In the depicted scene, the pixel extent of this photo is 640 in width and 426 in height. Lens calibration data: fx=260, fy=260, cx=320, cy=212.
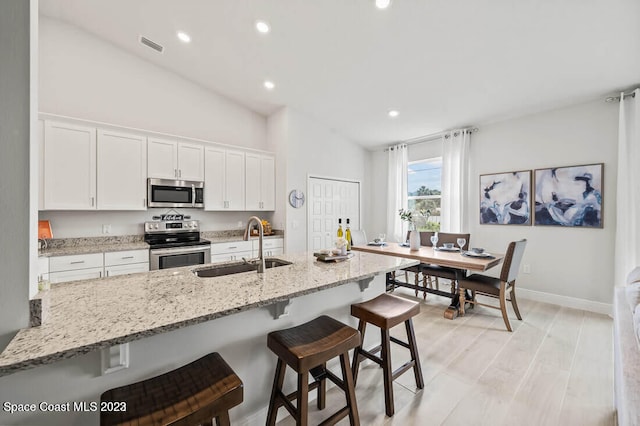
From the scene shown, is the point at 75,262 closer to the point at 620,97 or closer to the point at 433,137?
the point at 433,137

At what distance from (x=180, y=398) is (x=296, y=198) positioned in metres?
3.78

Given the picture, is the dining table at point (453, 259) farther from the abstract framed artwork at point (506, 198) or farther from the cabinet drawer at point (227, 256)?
the cabinet drawer at point (227, 256)

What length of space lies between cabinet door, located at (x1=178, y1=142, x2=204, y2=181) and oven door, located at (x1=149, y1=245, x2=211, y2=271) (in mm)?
1066

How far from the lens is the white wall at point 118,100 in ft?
10.7

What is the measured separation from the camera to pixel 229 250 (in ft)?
12.9

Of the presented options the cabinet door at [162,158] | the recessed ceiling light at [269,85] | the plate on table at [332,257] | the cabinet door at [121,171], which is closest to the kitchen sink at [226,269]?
the plate on table at [332,257]

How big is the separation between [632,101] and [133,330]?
503 centimetres

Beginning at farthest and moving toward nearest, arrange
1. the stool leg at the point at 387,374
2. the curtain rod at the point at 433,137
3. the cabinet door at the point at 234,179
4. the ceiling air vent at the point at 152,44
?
1. the curtain rod at the point at 433,137
2. the cabinet door at the point at 234,179
3. the ceiling air vent at the point at 152,44
4. the stool leg at the point at 387,374

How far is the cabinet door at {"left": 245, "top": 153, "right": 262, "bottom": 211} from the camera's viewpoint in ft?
14.4

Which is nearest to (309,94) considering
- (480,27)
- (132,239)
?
(480,27)

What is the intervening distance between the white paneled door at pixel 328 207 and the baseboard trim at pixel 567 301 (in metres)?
3.10

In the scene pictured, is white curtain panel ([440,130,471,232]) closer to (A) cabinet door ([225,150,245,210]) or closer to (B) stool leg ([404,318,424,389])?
(B) stool leg ([404,318,424,389])

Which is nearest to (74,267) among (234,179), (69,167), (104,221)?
(104,221)

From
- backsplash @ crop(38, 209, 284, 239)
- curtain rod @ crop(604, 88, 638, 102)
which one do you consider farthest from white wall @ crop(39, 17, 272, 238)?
curtain rod @ crop(604, 88, 638, 102)
